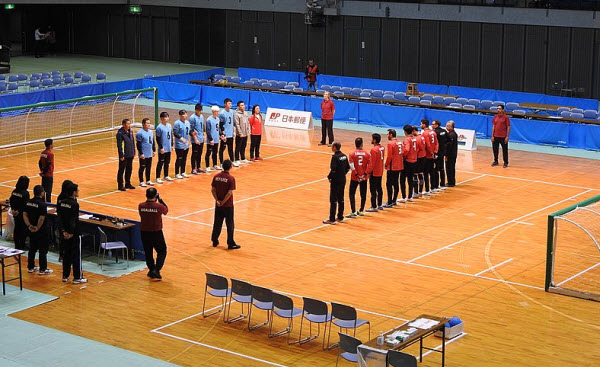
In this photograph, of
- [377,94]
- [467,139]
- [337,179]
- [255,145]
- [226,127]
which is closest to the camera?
[337,179]

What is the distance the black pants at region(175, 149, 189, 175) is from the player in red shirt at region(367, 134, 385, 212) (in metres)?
6.06

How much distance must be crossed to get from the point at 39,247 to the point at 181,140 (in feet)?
28.0

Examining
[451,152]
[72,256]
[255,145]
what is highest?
[451,152]

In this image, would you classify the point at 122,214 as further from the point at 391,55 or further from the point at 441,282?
the point at 391,55

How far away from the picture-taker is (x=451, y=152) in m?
27.2

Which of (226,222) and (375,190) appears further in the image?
(375,190)

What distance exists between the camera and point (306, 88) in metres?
46.8

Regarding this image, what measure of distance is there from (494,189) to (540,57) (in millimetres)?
16906

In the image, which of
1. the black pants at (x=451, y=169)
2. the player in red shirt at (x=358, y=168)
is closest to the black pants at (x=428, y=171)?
the black pants at (x=451, y=169)

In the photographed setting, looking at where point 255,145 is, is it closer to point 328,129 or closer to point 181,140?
point 328,129

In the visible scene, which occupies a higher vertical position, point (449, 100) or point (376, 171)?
point (449, 100)

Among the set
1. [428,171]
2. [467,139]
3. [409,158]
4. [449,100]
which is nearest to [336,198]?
[409,158]

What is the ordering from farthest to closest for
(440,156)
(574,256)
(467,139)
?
(467,139)
(440,156)
(574,256)

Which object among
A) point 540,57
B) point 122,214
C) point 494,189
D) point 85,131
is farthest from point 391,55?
point 122,214
